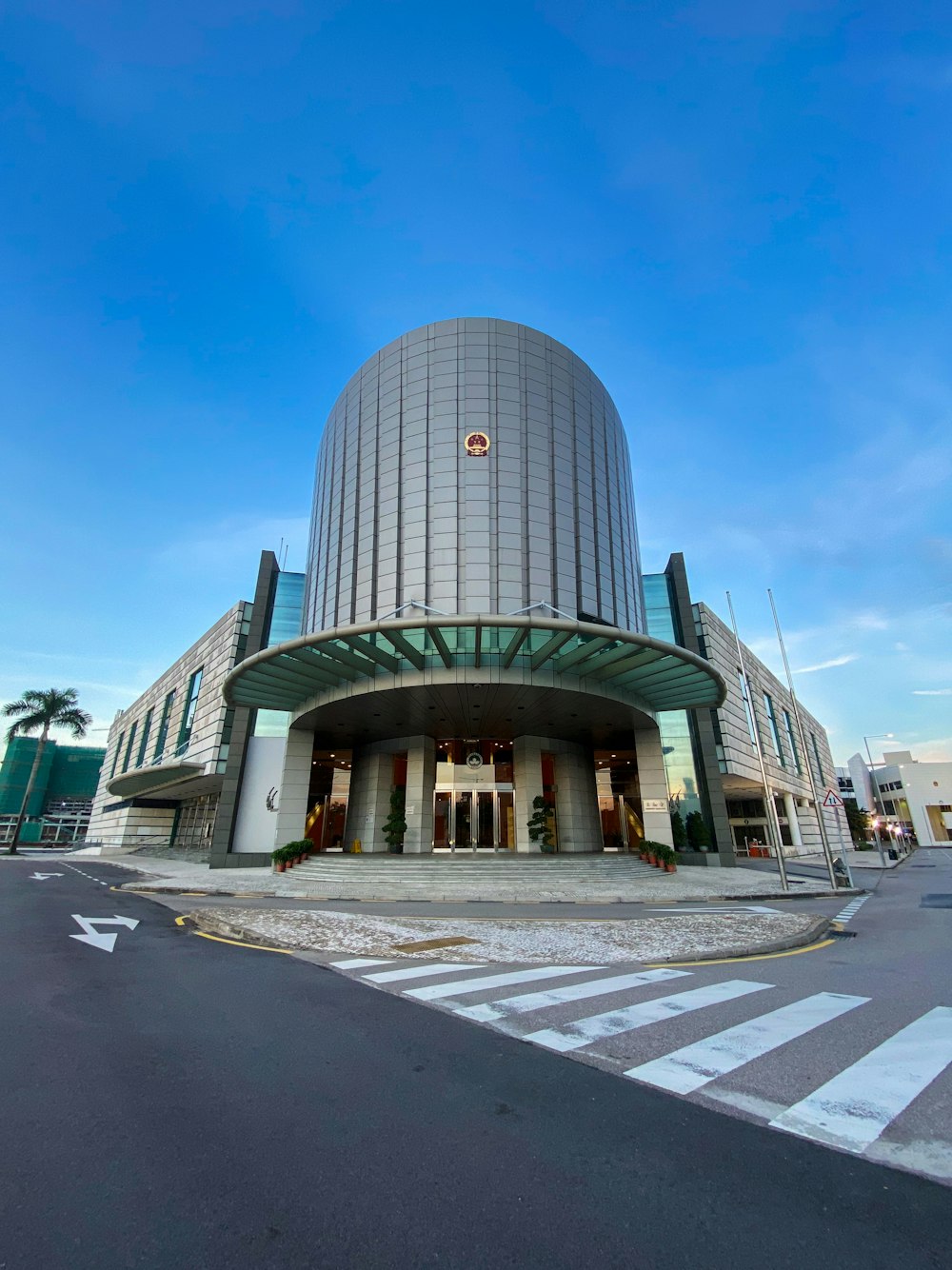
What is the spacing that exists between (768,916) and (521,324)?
34.6 m

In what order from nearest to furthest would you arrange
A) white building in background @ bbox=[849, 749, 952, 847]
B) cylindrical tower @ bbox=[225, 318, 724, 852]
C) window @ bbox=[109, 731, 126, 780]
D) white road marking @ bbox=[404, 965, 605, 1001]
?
1. white road marking @ bbox=[404, 965, 605, 1001]
2. cylindrical tower @ bbox=[225, 318, 724, 852]
3. window @ bbox=[109, 731, 126, 780]
4. white building in background @ bbox=[849, 749, 952, 847]

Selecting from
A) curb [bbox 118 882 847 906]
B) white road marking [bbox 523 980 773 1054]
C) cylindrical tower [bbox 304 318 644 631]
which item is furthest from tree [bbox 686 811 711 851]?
white road marking [bbox 523 980 773 1054]

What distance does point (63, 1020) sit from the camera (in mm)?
5820

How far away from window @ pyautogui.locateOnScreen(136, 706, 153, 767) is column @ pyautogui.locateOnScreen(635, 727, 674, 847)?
48.2 m

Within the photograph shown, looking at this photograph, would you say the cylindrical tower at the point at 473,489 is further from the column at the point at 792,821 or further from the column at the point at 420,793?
the column at the point at 792,821

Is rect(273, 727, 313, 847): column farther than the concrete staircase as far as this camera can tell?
Yes

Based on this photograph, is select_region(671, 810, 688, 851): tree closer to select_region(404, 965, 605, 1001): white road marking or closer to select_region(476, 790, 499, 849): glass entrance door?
select_region(476, 790, 499, 849): glass entrance door

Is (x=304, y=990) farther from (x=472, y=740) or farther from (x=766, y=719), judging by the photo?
(x=766, y=719)

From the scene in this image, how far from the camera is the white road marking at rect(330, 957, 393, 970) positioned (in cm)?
849

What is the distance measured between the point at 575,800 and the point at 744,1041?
29693mm

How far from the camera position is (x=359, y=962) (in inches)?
347

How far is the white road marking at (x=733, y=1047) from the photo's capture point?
4.38 meters

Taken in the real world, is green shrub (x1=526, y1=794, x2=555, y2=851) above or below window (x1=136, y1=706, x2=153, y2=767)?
below

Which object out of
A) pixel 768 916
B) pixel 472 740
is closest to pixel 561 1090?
pixel 768 916
